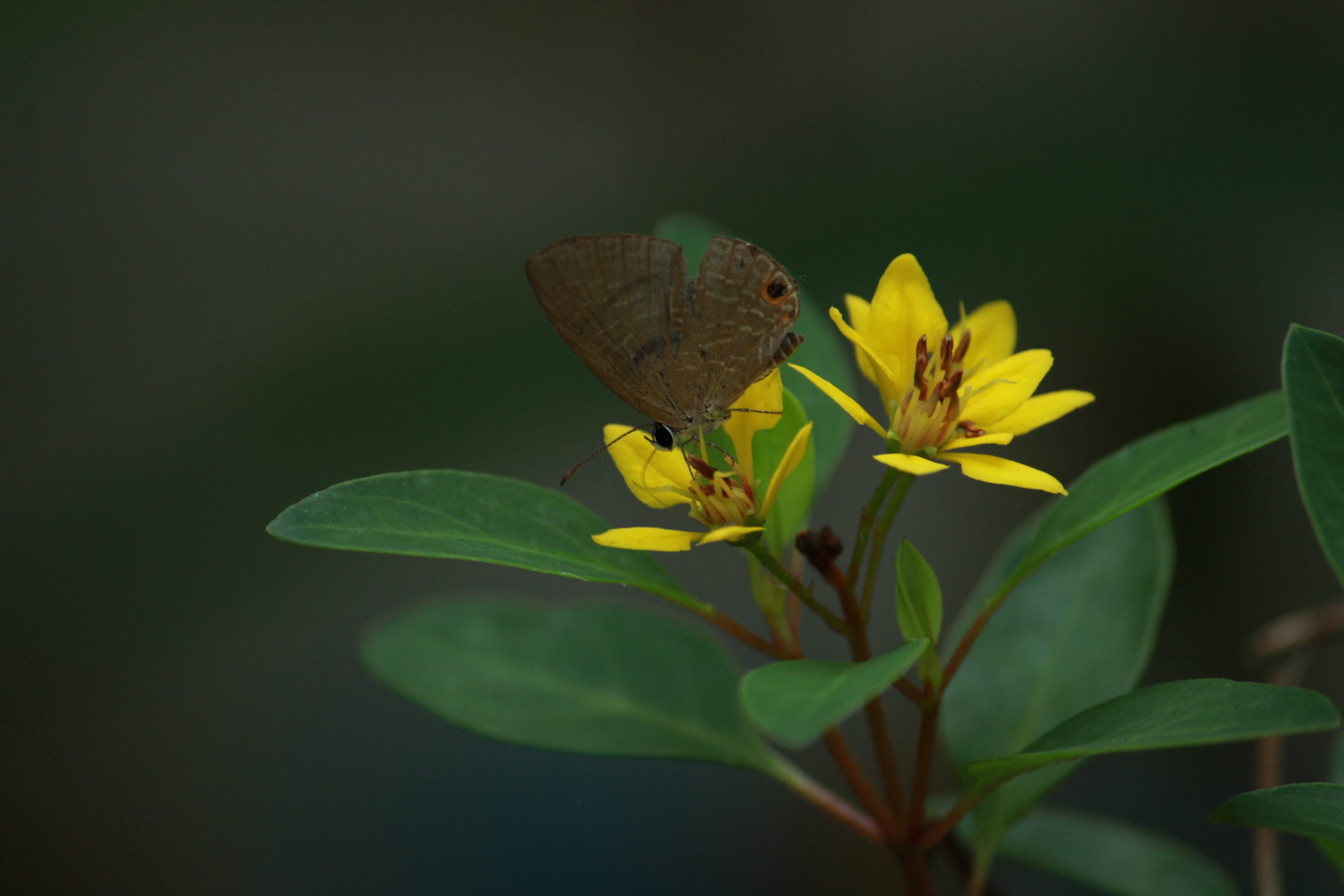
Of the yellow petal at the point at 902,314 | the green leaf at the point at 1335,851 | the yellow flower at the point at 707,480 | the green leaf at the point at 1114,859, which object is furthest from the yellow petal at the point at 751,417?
the green leaf at the point at 1114,859

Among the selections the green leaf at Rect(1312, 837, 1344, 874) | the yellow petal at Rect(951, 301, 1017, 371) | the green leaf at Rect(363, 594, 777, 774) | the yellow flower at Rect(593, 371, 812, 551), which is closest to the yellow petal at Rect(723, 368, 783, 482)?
the yellow flower at Rect(593, 371, 812, 551)

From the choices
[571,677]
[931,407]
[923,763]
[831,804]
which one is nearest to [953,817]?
[923,763]

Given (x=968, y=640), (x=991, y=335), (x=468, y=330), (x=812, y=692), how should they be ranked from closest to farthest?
(x=812, y=692)
(x=968, y=640)
(x=991, y=335)
(x=468, y=330)

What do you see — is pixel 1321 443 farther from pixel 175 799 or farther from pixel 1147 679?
pixel 175 799

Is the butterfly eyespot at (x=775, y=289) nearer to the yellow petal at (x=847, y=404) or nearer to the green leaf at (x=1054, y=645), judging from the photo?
the yellow petal at (x=847, y=404)

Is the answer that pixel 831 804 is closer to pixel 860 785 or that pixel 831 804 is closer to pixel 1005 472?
pixel 860 785

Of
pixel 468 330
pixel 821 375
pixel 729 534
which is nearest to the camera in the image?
pixel 729 534

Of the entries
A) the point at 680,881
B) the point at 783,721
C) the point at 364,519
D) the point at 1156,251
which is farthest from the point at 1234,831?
the point at 364,519
